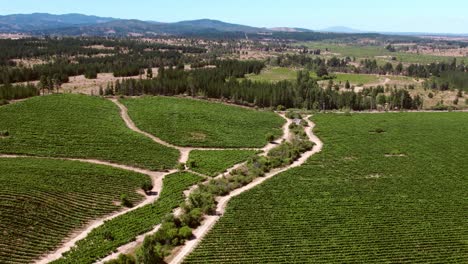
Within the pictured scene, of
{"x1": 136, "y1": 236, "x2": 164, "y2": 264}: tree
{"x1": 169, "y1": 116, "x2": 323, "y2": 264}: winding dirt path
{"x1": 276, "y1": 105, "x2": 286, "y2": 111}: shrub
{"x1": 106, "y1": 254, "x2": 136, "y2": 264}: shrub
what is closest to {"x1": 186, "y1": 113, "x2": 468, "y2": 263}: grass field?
{"x1": 169, "y1": 116, "x2": 323, "y2": 264}: winding dirt path

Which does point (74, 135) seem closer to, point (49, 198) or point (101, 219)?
point (49, 198)

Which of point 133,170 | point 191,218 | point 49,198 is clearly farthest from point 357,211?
point 49,198

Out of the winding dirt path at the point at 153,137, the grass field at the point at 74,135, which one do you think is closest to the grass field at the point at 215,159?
the winding dirt path at the point at 153,137

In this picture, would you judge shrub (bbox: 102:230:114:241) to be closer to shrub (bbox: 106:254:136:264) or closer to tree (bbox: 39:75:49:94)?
shrub (bbox: 106:254:136:264)

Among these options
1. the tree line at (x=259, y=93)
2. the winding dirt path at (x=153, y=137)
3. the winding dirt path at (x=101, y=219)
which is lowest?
the winding dirt path at (x=101, y=219)

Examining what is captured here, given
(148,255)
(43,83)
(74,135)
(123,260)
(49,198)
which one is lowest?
(123,260)

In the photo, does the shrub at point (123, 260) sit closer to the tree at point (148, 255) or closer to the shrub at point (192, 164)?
the tree at point (148, 255)
